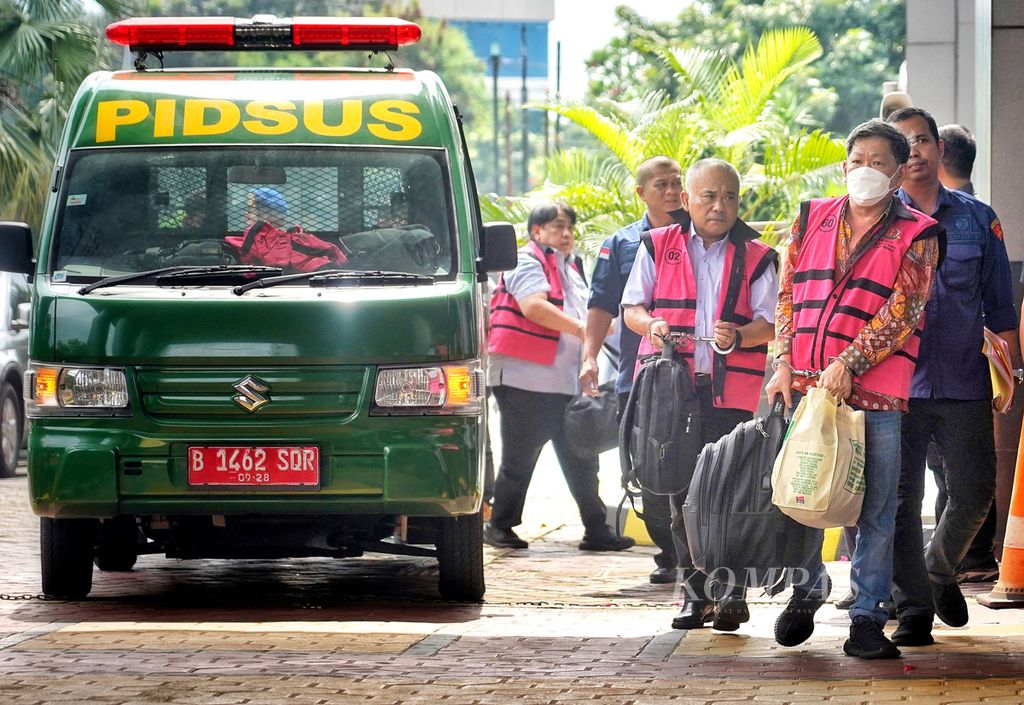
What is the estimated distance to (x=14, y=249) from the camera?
7.92 meters

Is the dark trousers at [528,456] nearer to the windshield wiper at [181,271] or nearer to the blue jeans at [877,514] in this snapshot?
the windshield wiper at [181,271]

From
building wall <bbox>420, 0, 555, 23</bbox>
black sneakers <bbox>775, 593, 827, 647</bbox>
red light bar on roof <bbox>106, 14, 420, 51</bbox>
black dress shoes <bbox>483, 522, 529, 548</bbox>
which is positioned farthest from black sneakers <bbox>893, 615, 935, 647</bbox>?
building wall <bbox>420, 0, 555, 23</bbox>

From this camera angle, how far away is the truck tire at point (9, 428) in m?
16.1

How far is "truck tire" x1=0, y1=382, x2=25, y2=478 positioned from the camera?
1608cm

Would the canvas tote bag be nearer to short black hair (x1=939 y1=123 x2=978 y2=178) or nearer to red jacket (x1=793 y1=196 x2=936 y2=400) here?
red jacket (x1=793 y1=196 x2=936 y2=400)

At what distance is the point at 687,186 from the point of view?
7918mm

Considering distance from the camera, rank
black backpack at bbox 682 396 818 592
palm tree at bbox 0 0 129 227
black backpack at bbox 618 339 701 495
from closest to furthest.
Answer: black backpack at bbox 682 396 818 592, black backpack at bbox 618 339 701 495, palm tree at bbox 0 0 129 227

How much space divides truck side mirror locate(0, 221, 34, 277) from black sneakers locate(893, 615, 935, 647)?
399 cm

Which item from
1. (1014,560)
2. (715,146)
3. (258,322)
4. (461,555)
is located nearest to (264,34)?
(258,322)

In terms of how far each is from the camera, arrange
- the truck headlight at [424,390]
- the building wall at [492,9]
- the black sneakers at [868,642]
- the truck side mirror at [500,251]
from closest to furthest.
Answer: the black sneakers at [868,642] < the truck headlight at [424,390] < the truck side mirror at [500,251] < the building wall at [492,9]

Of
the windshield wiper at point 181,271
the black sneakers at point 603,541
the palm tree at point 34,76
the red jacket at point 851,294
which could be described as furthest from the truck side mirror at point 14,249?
the palm tree at point 34,76

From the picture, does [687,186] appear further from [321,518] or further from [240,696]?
[240,696]

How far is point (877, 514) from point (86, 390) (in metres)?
3.20

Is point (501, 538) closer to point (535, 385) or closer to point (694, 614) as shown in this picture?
point (535, 385)
